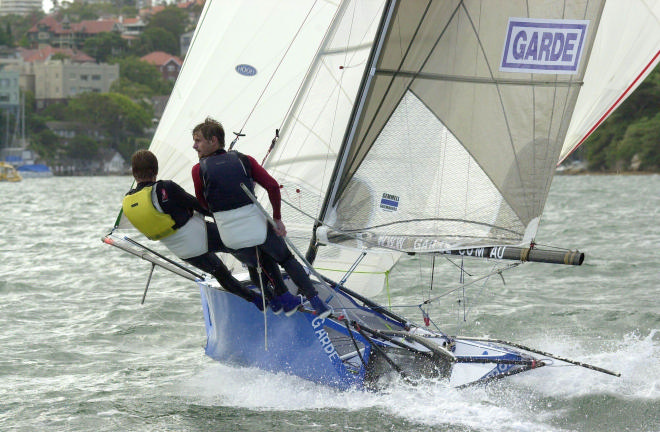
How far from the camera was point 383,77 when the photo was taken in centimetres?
516

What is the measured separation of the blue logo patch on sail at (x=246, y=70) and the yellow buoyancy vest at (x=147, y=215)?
5.45 ft

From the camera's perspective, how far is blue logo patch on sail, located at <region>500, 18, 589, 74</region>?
505cm

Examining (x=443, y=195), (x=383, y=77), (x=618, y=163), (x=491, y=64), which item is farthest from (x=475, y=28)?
(x=618, y=163)

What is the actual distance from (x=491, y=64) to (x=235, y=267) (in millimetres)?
1984

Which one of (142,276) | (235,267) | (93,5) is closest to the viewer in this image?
(235,267)

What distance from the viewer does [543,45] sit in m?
5.09

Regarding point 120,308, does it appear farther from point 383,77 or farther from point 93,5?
point 93,5

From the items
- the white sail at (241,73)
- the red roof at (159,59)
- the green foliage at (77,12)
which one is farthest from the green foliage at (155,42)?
the white sail at (241,73)

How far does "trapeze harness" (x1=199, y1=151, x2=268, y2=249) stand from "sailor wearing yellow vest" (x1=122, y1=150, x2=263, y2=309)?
→ 137mm

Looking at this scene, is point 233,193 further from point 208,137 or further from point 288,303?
point 288,303

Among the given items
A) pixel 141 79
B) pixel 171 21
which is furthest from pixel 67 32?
pixel 141 79

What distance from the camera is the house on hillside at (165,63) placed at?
9769 cm

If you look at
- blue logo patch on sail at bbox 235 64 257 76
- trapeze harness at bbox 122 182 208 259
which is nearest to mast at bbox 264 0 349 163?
blue logo patch on sail at bbox 235 64 257 76

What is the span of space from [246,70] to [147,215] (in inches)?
70.0
